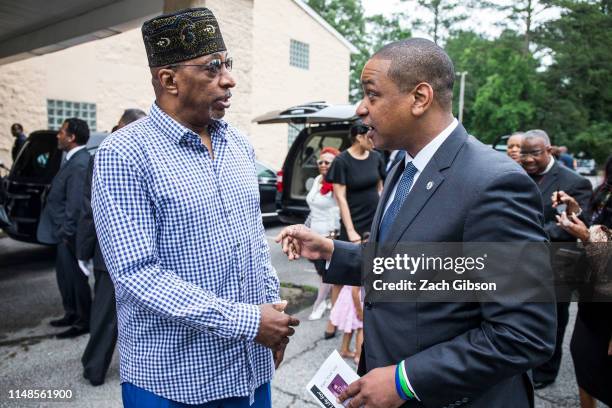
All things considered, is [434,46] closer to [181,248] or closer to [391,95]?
[391,95]

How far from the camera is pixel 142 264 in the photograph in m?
1.65

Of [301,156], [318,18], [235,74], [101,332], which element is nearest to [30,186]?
[235,74]

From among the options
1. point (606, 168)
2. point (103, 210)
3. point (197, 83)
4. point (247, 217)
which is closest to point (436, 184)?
point (247, 217)

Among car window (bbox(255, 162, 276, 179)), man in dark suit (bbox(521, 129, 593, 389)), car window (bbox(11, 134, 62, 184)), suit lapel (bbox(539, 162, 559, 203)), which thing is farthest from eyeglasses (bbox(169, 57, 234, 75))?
car window (bbox(255, 162, 276, 179))

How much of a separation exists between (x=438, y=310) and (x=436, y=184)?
39cm

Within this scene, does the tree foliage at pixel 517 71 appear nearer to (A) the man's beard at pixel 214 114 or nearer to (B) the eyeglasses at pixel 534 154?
(B) the eyeglasses at pixel 534 154

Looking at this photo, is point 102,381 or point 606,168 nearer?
point 606,168

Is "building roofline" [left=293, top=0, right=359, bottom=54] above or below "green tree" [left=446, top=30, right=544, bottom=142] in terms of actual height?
above

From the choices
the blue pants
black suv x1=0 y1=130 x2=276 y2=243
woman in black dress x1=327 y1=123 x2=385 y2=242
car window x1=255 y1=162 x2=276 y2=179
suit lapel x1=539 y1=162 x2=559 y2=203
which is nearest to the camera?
the blue pants

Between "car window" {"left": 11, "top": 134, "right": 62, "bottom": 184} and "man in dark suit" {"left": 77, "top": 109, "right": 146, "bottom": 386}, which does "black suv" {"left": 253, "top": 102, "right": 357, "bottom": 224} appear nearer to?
"car window" {"left": 11, "top": 134, "right": 62, "bottom": 184}

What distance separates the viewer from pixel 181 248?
175 centimetres

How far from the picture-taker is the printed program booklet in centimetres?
169

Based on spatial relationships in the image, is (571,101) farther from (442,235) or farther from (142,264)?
(142,264)

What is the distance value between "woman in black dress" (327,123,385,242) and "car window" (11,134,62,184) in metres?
4.64
